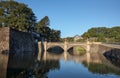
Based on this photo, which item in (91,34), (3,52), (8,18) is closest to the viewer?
(3,52)

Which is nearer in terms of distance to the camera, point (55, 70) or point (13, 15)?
point (55, 70)

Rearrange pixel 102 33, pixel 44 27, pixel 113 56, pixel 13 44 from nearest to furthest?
pixel 13 44 → pixel 113 56 → pixel 44 27 → pixel 102 33

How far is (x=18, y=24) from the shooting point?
7612 cm

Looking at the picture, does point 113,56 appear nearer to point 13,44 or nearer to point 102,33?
point 13,44

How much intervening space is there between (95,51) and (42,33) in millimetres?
25598

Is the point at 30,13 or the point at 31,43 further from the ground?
the point at 30,13

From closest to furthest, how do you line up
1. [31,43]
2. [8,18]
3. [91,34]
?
1. [8,18]
2. [31,43]
3. [91,34]

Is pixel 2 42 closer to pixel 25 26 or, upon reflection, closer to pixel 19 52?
pixel 19 52

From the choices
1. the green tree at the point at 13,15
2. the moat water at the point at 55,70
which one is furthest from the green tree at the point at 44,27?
the moat water at the point at 55,70

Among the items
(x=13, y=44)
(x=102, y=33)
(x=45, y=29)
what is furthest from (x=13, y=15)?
(x=102, y=33)

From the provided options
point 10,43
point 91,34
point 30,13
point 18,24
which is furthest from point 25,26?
point 91,34

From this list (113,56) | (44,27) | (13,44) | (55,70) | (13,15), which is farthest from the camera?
(44,27)

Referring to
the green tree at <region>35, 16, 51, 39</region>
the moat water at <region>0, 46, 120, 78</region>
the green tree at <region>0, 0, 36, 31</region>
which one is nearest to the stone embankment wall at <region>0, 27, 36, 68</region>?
the green tree at <region>0, 0, 36, 31</region>

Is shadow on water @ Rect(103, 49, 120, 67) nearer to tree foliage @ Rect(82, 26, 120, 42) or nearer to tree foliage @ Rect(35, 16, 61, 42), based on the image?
tree foliage @ Rect(35, 16, 61, 42)
